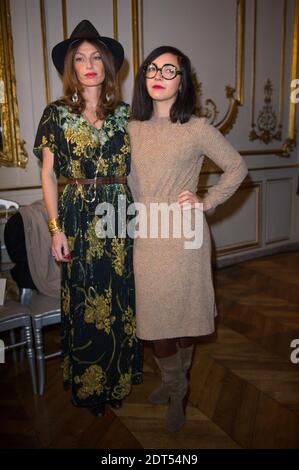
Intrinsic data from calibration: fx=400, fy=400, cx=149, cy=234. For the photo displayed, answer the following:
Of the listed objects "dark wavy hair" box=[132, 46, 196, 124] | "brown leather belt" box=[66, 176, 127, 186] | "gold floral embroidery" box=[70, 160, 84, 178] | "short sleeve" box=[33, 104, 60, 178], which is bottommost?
"brown leather belt" box=[66, 176, 127, 186]

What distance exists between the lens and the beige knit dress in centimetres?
164

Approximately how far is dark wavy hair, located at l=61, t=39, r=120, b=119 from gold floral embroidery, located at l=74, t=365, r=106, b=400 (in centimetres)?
117

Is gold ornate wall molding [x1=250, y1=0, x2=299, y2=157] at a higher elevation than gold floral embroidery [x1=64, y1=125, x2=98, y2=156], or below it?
higher

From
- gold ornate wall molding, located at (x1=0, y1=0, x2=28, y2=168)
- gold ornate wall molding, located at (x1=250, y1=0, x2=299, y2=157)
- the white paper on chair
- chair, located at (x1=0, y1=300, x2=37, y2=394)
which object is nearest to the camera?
chair, located at (x1=0, y1=300, x2=37, y2=394)

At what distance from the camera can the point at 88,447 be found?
177cm

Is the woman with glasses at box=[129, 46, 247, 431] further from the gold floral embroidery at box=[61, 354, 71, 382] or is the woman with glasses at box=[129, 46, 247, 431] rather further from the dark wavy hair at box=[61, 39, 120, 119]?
the gold floral embroidery at box=[61, 354, 71, 382]

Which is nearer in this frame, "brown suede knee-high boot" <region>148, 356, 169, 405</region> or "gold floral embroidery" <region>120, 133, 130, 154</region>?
"gold floral embroidery" <region>120, 133, 130, 154</region>

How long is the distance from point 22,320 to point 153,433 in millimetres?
870

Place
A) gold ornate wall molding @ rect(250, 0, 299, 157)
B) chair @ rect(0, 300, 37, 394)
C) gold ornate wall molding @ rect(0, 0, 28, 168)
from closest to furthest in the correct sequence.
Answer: chair @ rect(0, 300, 37, 394)
gold ornate wall molding @ rect(0, 0, 28, 168)
gold ornate wall molding @ rect(250, 0, 299, 157)

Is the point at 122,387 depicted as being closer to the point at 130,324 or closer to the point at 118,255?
the point at 130,324

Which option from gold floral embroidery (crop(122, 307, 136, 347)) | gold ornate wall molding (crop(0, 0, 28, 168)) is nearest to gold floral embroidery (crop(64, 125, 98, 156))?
gold floral embroidery (crop(122, 307, 136, 347))

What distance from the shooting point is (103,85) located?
179cm

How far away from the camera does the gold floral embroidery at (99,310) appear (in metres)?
1.83
